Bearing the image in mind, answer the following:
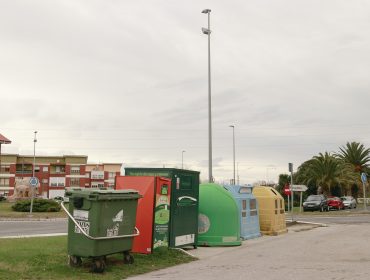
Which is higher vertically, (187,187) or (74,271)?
(187,187)

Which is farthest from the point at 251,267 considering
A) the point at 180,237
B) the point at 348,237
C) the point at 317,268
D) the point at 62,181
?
the point at 62,181

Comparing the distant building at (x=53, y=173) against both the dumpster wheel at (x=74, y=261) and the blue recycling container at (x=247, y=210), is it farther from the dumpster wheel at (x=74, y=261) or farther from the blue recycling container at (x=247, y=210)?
the dumpster wheel at (x=74, y=261)

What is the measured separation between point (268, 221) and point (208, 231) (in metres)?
4.49

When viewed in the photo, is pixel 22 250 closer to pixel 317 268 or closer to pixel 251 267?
pixel 251 267

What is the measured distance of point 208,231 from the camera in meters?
13.3

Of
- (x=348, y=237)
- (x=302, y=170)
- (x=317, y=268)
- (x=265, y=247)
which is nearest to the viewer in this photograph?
(x=317, y=268)

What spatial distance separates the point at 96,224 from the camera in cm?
838

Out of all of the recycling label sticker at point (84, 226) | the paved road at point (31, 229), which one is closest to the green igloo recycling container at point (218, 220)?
the recycling label sticker at point (84, 226)

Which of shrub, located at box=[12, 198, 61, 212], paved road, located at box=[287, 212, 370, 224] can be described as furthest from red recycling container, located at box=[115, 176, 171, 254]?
shrub, located at box=[12, 198, 61, 212]

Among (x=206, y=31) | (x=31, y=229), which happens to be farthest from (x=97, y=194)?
(x=206, y=31)

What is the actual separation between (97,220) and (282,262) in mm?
4185

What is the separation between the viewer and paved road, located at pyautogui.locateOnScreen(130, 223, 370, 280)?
8.63 meters

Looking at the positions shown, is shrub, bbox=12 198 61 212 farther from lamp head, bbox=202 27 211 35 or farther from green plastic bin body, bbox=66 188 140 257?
green plastic bin body, bbox=66 188 140 257

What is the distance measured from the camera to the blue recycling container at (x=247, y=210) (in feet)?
49.5
